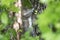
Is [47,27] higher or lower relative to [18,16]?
higher

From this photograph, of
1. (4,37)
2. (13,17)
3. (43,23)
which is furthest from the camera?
(13,17)

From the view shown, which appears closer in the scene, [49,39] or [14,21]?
[49,39]

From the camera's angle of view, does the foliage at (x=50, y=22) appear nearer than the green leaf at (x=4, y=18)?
Yes

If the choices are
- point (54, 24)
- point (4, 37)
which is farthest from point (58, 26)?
point (4, 37)

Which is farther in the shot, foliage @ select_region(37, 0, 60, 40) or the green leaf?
the green leaf

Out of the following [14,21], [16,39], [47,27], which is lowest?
[16,39]

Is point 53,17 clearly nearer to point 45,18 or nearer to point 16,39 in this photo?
point 45,18

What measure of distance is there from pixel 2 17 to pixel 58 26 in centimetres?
63

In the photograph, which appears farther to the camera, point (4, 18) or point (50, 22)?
point (4, 18)

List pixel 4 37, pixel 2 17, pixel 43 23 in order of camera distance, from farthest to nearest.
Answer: pixel 4 37, pixel 2 17, pixel 43 23

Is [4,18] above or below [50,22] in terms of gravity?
below

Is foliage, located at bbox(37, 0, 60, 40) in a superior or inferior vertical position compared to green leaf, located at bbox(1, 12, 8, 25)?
superior

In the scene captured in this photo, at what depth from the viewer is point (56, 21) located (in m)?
0.36

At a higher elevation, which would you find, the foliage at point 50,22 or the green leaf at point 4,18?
the foliage at point 50,22
